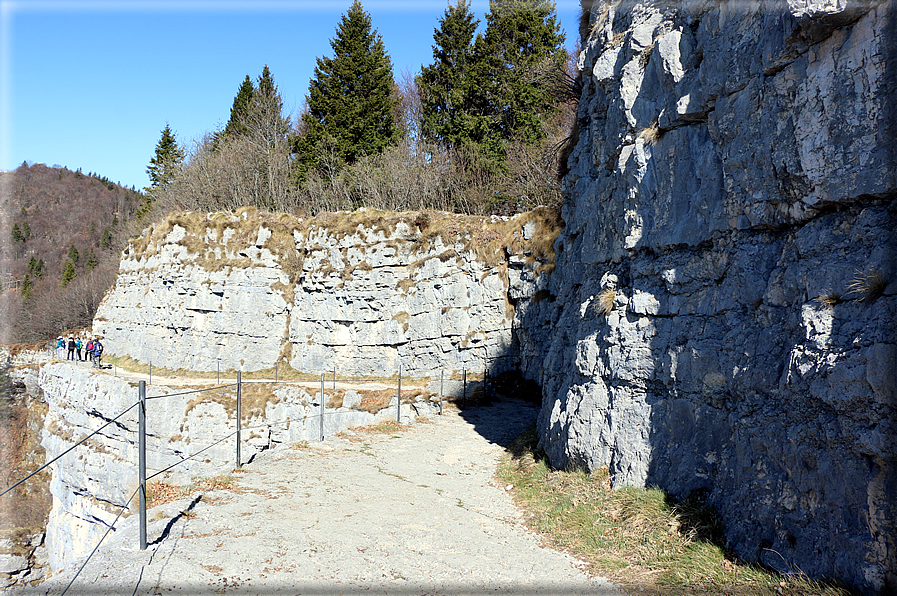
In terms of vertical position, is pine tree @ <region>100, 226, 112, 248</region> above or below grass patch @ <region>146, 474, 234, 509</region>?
above

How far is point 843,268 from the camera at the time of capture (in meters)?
4.95

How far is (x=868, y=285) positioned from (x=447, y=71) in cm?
3183

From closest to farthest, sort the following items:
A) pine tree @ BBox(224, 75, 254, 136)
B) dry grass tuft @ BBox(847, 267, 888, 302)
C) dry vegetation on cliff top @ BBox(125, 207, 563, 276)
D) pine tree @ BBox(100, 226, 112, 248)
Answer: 1. dry grass tuft @ BBox(847, 267, 888, 302)
2. dry vegetation on cliff top @ BBox(125, 207, 563, 276)
3. pine tree @ BBox(224, 75, 254, 136)
4. pine tree @ BBox(100, 226, 112, 248)

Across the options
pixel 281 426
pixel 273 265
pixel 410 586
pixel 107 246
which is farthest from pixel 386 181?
pixel 107 246

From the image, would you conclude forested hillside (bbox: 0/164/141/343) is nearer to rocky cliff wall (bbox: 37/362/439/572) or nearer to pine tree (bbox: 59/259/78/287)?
pine tree (bbox: 59/259/78/287)

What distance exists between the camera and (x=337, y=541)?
684 centimetres

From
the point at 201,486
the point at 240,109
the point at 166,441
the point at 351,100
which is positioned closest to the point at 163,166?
the point at 240,109

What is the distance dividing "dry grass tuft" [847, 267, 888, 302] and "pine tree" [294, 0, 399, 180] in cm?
3101

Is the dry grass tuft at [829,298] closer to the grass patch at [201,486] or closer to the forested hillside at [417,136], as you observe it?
the grass patch at [201,486]

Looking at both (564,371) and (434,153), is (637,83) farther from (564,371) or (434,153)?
(434,153)

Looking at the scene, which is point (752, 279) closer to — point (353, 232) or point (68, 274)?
point (353, 232)

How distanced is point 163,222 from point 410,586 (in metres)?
29.8

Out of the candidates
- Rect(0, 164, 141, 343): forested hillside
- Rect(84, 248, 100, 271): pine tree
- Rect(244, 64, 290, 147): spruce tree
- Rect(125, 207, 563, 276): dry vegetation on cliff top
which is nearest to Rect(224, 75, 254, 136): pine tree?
Rect(244, 64, 290, 147): spruce tree

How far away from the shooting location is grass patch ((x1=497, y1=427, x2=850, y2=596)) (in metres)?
5.14
